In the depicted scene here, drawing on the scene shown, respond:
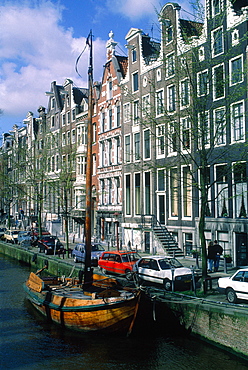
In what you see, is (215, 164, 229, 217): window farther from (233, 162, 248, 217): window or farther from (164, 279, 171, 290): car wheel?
(164, 279, 171, 290): car wheel

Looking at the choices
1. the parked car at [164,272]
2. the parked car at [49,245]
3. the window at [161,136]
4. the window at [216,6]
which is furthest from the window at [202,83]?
the parked car at [49,245]

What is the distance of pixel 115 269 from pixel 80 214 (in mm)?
22445

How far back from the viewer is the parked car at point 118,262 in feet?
80.6

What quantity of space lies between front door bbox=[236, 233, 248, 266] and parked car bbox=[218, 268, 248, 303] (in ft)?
32.1

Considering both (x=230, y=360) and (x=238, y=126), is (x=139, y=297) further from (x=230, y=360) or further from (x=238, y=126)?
(x=238, y=126)

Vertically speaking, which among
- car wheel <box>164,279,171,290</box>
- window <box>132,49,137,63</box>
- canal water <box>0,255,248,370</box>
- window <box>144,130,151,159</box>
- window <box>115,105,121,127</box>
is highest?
window <box>132,49,137,63</box>

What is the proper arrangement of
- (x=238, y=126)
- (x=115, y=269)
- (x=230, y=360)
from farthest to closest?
(x=238, y=126) < (x=115, y=269) < (x=230, y=360)

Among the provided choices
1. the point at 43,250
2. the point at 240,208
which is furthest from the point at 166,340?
the point at 43,250

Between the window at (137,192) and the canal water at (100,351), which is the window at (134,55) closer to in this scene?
the window at (137,192)

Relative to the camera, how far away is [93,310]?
17406 mm

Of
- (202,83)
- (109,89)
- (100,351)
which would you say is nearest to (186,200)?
(202,83)

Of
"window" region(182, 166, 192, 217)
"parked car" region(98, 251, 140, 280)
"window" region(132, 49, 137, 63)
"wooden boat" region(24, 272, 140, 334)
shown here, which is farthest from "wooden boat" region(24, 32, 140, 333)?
"window" region(132, 49, 137, 63)

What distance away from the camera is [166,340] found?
17.0 metres

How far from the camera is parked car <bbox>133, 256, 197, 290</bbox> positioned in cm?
1998
